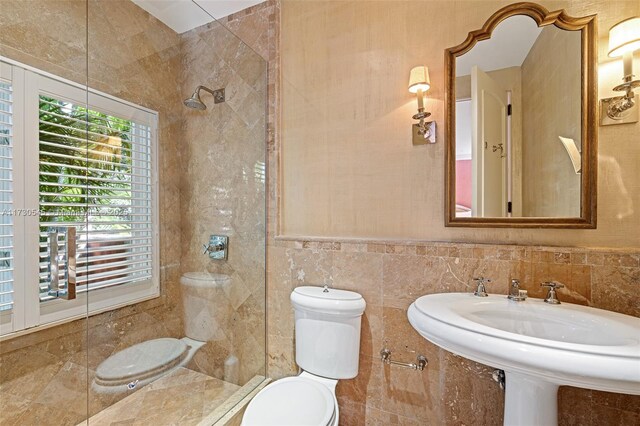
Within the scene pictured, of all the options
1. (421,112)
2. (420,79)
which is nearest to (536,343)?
(421,112)

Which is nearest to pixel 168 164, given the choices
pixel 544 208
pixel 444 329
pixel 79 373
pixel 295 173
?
pixel 295 173

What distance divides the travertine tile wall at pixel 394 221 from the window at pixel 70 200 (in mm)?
743

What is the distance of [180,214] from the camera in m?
1.59

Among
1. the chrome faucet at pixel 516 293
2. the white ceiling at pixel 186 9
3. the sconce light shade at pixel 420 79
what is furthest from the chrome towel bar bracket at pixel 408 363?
the white ceiling at pixel 186 9

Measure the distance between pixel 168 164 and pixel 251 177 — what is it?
464mm

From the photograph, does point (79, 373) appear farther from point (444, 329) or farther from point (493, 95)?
point (493, 95)

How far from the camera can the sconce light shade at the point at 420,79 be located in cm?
119

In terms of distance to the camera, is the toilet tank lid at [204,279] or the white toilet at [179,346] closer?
the white toilet at [179,346]

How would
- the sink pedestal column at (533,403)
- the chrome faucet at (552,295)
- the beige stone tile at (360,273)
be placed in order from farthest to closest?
1. the beige stone tile at (360,273)
2. the chrome faucet at (552,295)
3. the sink pedestal column at (533,403)

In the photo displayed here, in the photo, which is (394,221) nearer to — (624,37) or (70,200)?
(624,37)

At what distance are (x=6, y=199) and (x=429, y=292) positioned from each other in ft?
6.10

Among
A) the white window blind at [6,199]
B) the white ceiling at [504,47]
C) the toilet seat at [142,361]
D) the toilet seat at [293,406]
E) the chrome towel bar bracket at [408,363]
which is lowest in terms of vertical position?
the toilet seat at [142,361]

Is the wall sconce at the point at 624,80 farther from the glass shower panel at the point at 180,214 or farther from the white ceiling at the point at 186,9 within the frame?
the white ceiling at the point at 186,9

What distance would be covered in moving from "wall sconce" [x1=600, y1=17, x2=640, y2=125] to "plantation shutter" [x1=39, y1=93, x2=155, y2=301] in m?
2.04
